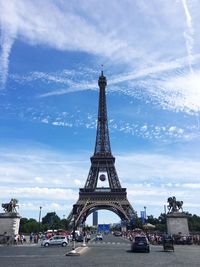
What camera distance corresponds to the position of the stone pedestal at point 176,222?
50.0 m

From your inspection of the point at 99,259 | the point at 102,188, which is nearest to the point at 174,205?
the point at 99,259

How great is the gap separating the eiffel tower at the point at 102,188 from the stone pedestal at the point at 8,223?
2029 inches

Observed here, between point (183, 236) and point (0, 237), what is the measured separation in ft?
84.3

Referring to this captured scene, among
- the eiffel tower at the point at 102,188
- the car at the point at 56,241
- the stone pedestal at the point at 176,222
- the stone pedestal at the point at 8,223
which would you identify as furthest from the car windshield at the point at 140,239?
the eiffel tower at the point at 102,188

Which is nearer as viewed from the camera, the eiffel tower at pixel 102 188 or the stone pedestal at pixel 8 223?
the stone pedestal at pixel 8 223

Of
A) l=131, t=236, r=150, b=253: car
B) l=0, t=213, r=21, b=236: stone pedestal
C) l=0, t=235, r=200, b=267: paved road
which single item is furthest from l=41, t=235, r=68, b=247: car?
l=0, t=235, r=200, b=267: paved road

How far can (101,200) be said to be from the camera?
111812 mm

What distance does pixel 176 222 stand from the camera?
164ft

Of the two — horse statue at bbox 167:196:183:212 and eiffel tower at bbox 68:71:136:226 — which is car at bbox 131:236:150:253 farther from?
eiffel tower at bbox 68:71:136:226

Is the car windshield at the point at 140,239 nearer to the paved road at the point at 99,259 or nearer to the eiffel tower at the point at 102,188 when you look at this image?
the paved road at the point at 99,259

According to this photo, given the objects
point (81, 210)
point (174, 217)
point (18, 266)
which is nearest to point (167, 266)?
point (18, 266)

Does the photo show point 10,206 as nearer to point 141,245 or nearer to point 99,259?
point 141,245

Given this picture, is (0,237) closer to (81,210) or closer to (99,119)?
(81,210)

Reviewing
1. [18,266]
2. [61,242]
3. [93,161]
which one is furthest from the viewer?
[93,161]
